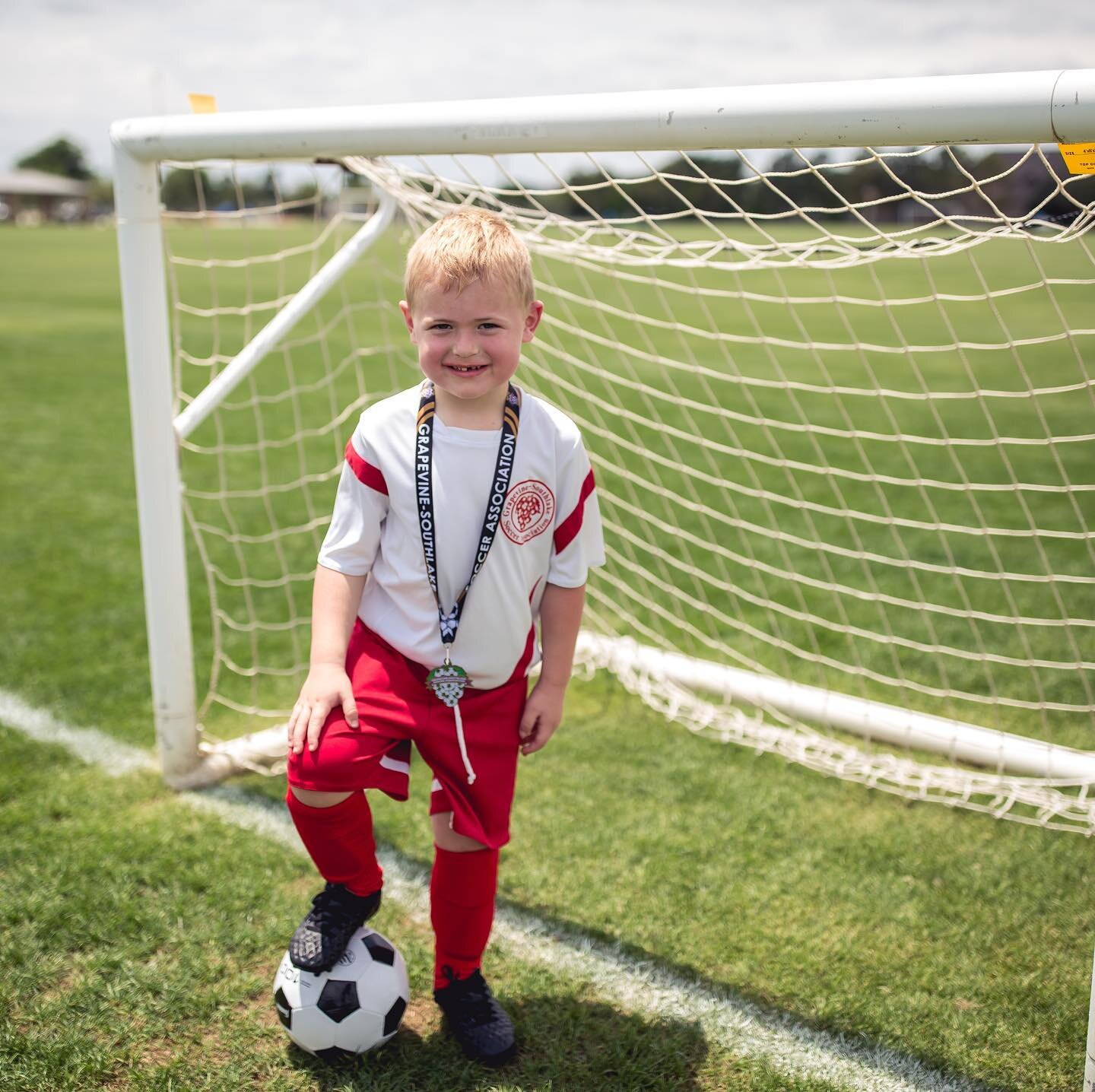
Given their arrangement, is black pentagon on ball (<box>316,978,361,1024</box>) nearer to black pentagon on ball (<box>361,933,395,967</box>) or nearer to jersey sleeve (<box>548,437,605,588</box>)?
black pentagon on ball (<box>361,933,395,967</box>)

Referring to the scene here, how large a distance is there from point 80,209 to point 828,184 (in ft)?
300

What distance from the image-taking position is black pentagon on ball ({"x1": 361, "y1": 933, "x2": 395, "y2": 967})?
6.70 feet

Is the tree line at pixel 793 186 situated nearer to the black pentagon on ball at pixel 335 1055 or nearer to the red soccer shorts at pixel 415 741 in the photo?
the red soccer shorts at pixel 415 741

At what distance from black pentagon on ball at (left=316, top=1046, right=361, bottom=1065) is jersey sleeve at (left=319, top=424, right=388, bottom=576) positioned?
0.87 metres

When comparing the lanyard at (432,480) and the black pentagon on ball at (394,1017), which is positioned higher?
the lanyard at (432,480)

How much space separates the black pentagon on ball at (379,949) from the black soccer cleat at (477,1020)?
107mm

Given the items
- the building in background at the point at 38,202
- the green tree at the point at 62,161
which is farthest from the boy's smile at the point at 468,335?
the green tree at the point at 62,161

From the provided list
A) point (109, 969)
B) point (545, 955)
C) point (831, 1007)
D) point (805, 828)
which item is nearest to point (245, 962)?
point (109, 969)

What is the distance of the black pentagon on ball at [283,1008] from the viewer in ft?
6.48

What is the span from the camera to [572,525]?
1963 millimetres

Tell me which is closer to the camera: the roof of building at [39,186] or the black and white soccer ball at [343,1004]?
the black and white soccer ball at [343,1004]

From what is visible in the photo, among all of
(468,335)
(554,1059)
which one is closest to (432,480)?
(468,335)

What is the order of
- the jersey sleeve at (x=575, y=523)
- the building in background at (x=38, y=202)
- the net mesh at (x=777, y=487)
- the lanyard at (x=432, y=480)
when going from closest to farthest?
the lanyard at (x=432, y=480) → the jersey sleeve at (x=575, y=523) → the net mesh at (x=777, y=487) → the building in background at (x=38, y=202)

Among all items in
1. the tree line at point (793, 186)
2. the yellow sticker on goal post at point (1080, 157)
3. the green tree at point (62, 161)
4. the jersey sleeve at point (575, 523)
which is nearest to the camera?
the yellow sticker on goal post at point (1080, 157)
